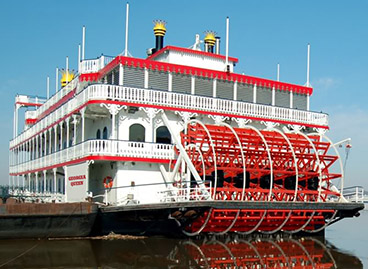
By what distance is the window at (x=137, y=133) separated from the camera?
19.7m

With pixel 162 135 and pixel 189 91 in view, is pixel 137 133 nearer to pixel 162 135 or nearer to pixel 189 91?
pixel 162 135

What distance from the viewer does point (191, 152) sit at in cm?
1916

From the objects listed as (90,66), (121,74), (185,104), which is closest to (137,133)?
(185,104)

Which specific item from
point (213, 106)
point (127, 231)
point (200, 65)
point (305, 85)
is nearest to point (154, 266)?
point (127, 231)

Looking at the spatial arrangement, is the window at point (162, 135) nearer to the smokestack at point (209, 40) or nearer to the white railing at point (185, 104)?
the white railing at point (185, 104)

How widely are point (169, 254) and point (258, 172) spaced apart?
20.1ft

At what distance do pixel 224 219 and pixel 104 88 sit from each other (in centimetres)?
625

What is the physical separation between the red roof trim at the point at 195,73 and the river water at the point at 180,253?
6.74 metres

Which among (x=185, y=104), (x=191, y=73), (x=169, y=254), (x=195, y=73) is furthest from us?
(x=195, y=73)

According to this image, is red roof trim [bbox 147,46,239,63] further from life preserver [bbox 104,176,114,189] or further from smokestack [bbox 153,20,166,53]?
life preserver [bbox 104,176,114,189]

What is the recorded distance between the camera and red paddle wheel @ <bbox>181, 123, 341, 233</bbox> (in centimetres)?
1752

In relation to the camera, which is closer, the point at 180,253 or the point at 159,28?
the point at 180,253

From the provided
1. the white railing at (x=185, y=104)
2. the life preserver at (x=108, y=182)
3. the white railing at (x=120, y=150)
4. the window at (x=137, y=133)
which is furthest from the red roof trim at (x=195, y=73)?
the life preserver at (x=108, y=182)

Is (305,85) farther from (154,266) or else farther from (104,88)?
(154,266)
